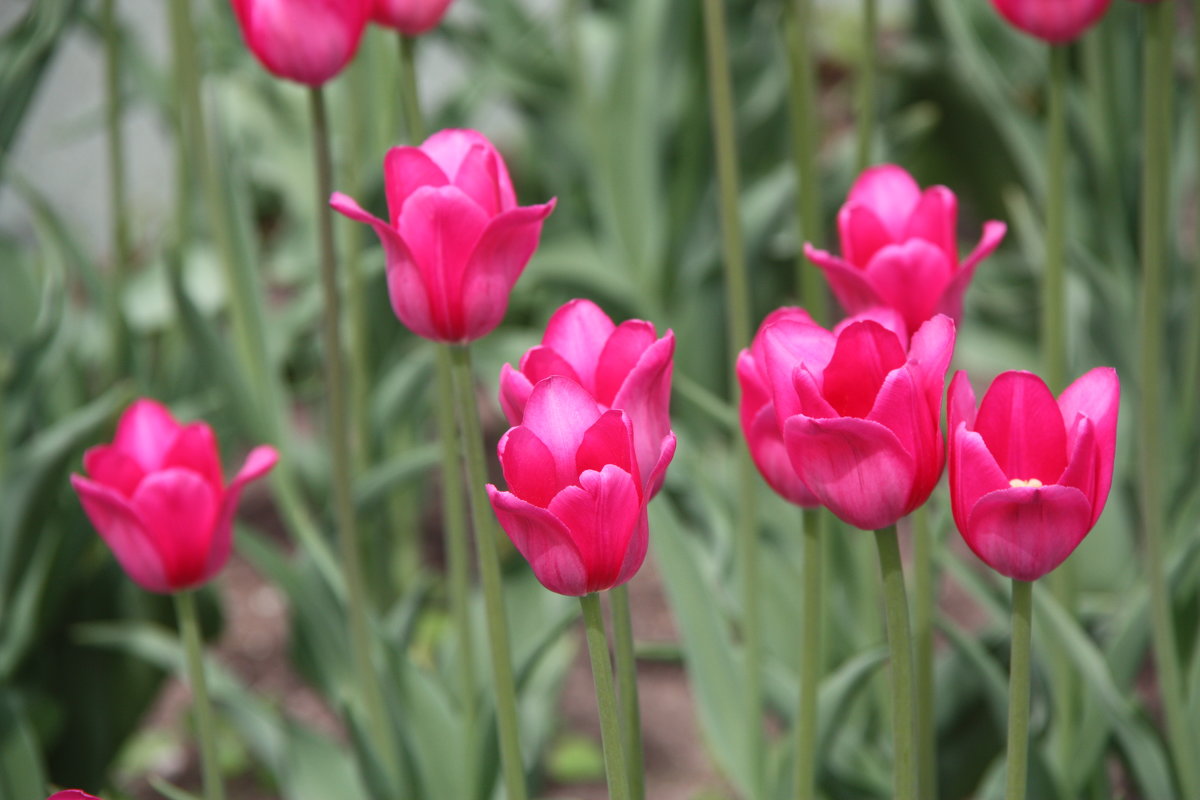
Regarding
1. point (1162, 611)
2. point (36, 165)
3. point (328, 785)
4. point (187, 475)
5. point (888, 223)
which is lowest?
point (328, 785)

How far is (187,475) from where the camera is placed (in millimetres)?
708

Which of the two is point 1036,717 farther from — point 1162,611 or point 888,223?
point 888,223

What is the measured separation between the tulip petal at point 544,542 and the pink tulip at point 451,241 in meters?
0.12

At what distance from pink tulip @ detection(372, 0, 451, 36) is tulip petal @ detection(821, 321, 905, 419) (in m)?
0.36

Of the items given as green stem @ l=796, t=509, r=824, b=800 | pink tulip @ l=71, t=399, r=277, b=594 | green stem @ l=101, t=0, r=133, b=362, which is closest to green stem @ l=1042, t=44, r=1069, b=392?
green stem @ l=796, t=509, r=824, b=800

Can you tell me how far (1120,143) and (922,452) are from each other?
106 cm

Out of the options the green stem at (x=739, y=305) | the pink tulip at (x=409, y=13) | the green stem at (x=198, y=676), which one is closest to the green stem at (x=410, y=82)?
the pink tulip at (x=409, y=13)

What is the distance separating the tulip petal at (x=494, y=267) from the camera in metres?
0.55

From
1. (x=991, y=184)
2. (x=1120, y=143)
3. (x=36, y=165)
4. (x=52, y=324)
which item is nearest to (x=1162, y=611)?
(x=1120, y=143)

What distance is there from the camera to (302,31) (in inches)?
27.3

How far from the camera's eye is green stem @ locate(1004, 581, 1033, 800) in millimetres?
486

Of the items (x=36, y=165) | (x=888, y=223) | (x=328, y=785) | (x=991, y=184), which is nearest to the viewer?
(x=888, y=223)

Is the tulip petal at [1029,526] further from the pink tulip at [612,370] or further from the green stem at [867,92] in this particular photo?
the green stem at [867,92]

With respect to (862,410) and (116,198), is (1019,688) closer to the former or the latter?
(862,410)
